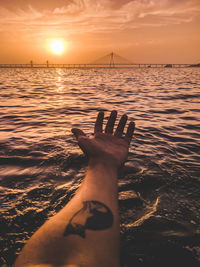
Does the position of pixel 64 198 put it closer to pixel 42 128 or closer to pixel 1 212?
pixel 1 212

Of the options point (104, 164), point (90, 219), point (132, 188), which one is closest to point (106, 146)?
point (104, 164)

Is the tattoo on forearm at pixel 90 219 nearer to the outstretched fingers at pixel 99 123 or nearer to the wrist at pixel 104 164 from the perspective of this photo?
the wrist at pixel 104 164

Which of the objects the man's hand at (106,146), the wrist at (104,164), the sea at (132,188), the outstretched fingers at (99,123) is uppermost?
the outstretched fingers at (99,123)

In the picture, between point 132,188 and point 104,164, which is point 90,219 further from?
point 132,188

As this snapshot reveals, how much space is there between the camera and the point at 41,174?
3.02 m

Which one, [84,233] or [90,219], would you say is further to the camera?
[90,219]

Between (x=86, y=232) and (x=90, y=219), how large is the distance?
15cm

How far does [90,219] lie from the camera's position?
1605mm

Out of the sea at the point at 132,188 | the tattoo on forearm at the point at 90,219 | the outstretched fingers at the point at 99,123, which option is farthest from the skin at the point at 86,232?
the outstretched fingers at the point at 99,123

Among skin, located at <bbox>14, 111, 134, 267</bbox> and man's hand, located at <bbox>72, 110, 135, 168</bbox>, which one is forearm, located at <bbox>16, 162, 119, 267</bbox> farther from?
man's hand, located at <bbox>72, 110, 135, 168</bbox>

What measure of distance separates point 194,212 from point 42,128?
473 centimetres

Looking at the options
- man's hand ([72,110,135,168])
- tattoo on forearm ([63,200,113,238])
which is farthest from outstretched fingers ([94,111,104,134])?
tattoo on forearm ([63,200,113,238])

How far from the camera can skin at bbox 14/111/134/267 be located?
Result: 1.22 m

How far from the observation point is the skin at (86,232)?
4.02ft
